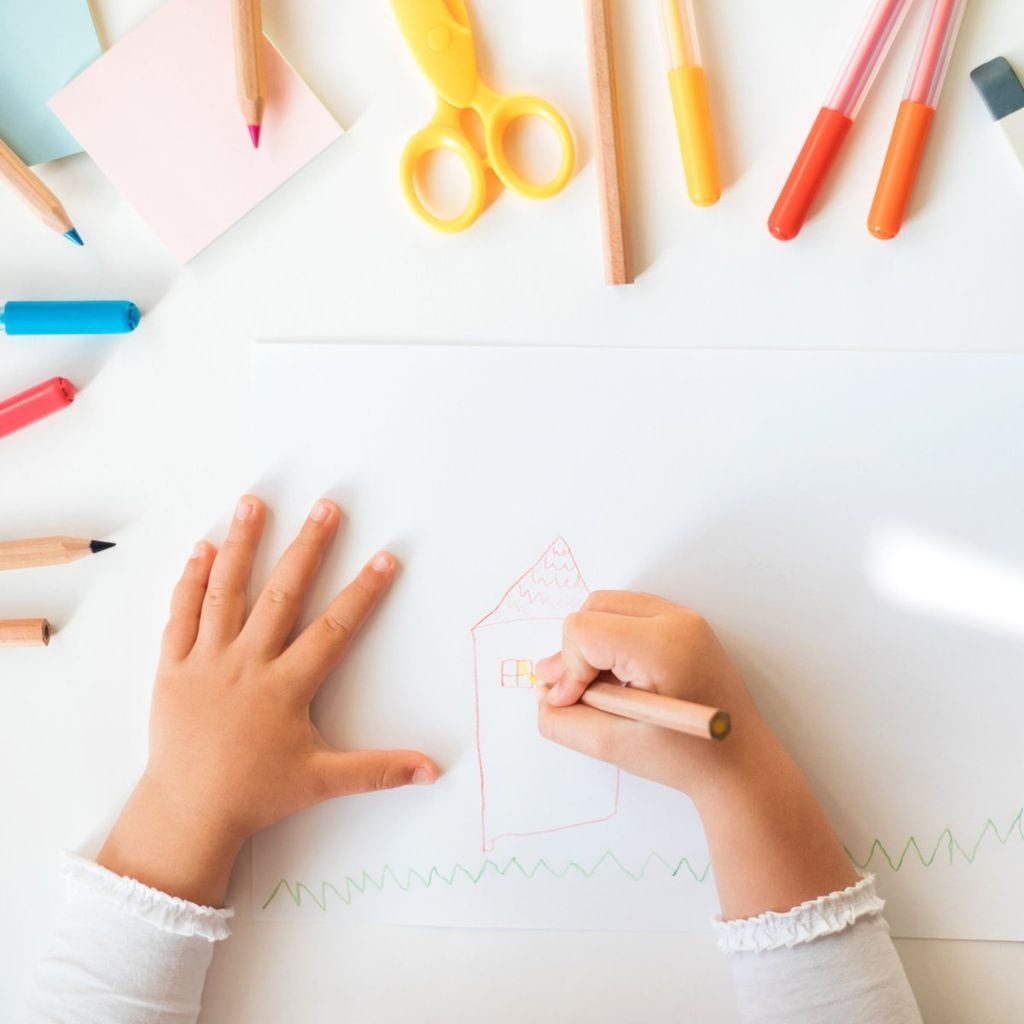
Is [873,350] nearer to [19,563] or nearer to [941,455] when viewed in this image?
[941,455]

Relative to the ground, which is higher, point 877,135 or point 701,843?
point 877,135

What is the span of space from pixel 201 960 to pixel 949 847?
1.57ft

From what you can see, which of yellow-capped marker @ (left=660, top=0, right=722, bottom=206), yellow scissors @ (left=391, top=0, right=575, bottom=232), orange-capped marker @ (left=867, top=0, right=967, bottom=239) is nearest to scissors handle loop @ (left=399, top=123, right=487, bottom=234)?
yellow scissors @ (left=391, top=0, right=575, bottom=232)

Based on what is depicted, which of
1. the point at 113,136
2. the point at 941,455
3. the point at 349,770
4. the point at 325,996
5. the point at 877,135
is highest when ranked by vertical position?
the point at 113,136

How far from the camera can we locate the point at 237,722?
0.63 meters

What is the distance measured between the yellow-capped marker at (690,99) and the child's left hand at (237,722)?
319 mm

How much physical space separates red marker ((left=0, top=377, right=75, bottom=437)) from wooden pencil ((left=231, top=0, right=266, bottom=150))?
8.3 inches

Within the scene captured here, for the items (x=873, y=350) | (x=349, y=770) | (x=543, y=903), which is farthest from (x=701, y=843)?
(x=873, y=350)

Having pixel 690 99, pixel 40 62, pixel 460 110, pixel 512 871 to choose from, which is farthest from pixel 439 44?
pixel 512 871

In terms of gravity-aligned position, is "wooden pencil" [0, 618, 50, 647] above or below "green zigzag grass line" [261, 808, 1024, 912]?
above

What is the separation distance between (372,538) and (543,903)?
260 mm

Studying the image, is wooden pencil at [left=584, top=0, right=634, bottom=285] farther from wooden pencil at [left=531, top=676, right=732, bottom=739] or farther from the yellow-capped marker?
wooden pencil at [left=531, top=676, right=732, bottom=739]

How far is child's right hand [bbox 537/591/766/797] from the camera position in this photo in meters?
0.59

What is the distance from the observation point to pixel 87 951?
0.61 metres
